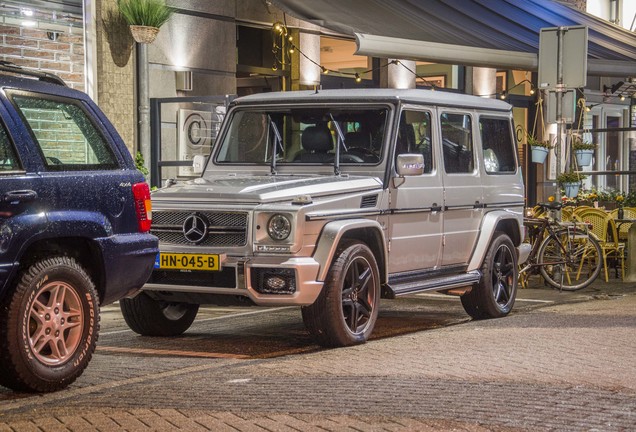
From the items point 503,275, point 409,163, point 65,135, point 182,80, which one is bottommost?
point 503,275

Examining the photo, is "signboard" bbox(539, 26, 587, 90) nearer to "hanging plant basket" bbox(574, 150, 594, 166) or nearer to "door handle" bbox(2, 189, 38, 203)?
"hanging plant basket" bbox(574, 150, 594, 166)

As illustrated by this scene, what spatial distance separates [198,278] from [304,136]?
Result: 1.80 m

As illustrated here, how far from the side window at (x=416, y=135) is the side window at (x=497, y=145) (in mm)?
1115

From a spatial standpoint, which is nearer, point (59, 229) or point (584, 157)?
point (59, 229)

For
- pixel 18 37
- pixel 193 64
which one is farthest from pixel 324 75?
pixel 18 37

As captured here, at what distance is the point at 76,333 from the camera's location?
7586mm

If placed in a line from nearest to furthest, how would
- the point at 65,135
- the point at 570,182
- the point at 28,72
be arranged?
the point at 28,72 < the point at 65,135 < the point at 570,182

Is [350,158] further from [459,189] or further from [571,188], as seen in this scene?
[571,188]

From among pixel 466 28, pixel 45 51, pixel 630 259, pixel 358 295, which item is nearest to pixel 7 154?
pixel 358 295

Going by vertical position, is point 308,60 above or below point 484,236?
→ above

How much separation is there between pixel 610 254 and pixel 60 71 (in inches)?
290

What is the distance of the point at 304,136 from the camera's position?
410 inches

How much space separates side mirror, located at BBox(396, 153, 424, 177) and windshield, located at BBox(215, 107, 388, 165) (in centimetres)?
21

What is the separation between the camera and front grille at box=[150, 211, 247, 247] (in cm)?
914
